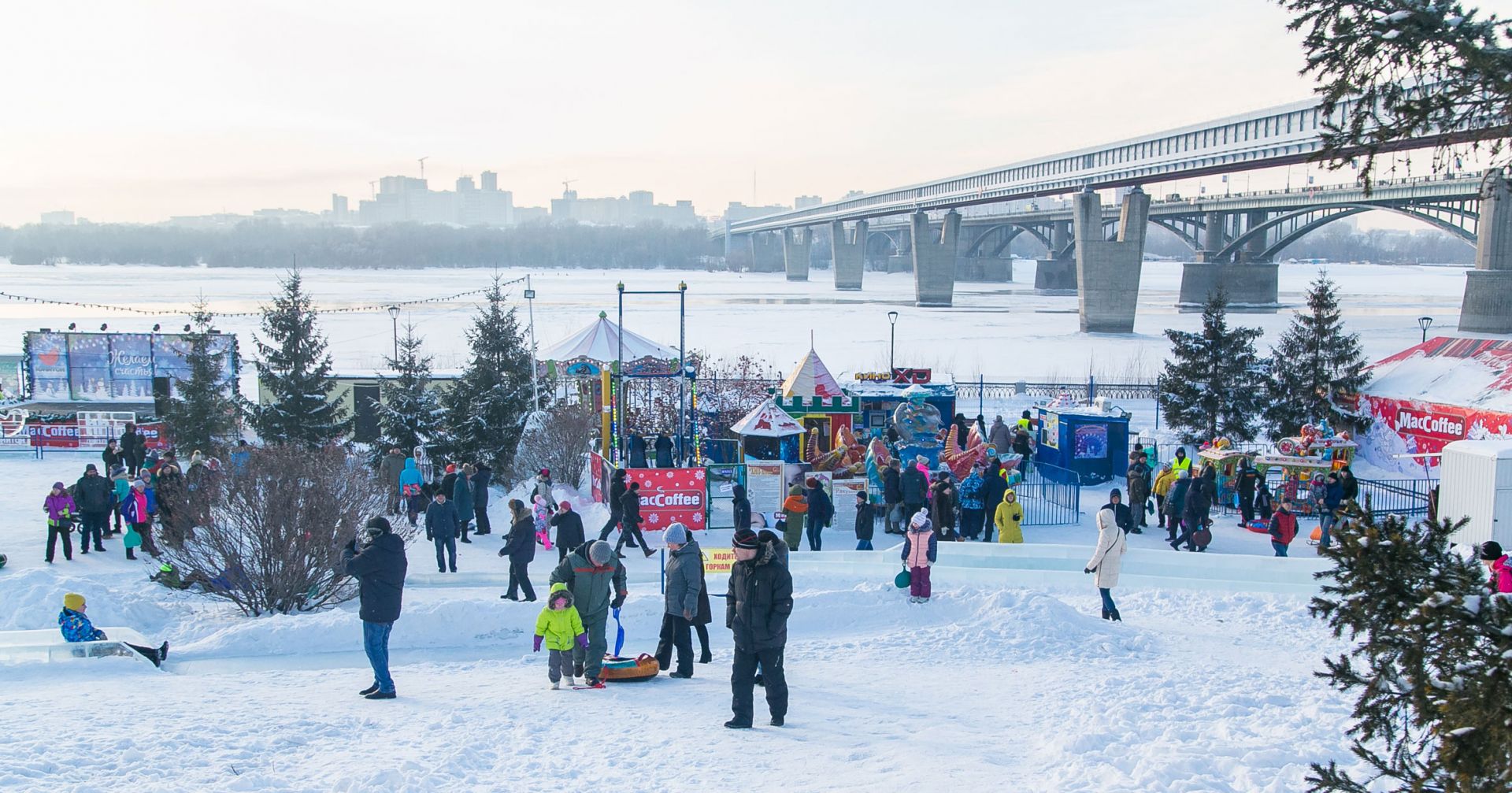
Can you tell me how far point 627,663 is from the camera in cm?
796

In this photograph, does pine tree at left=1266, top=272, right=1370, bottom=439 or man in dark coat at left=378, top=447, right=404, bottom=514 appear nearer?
man in dark coat at left=378, top=447, right=404, bottom=514

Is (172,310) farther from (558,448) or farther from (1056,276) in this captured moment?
(1056,276)

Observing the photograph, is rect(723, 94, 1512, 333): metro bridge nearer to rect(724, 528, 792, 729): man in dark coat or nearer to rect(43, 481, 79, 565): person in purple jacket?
rect(724, 528, 792, 729): man in dark coat

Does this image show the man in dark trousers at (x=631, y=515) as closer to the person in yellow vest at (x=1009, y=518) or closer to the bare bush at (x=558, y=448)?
the person in yellow vest at (x=1009, y=518)

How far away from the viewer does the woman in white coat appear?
9.91 metres

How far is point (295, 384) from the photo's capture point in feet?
72.0

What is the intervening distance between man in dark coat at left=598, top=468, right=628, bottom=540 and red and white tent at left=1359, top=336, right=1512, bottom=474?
580 inches

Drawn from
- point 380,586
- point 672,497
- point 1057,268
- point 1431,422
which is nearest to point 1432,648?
point 380,586

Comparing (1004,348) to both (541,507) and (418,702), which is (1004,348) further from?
(418,702)

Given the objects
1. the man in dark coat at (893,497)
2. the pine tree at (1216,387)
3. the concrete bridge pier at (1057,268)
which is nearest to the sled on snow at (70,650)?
the man in dark coat at (893,497)

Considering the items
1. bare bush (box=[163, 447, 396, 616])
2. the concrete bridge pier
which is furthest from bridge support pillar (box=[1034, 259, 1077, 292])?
bare bush (box=[163, 447, 396, 616])

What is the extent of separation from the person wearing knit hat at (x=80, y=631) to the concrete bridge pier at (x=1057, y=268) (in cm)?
10094

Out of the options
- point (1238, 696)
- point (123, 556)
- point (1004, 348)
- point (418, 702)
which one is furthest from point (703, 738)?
point (1004, 348)

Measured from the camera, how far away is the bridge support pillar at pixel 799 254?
12825 cm
